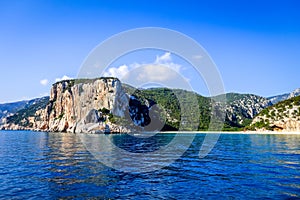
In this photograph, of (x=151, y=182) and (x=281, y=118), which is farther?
(x=281, y=118)

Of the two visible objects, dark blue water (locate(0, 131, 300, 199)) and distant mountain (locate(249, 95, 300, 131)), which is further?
distant mountain (locate(249, 95, 300, 131))

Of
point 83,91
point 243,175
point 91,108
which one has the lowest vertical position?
point 243,175

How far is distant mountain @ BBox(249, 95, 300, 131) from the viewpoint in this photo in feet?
475

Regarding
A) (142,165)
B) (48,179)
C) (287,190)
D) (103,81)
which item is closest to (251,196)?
(287,190)

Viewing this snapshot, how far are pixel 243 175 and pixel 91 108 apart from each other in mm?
161006

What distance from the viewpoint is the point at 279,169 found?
27109 mm

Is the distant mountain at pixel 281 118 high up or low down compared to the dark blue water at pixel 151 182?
up

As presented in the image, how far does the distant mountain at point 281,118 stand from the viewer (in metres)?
145

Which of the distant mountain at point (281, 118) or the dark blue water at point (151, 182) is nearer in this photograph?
the dark blue water at point (151, 182)

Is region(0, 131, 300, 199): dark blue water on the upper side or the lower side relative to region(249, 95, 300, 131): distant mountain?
lower

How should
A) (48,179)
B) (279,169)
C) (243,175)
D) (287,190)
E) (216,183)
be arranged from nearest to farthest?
(287,190) < (216,183) < (48,179) < (243,175) < (279,169)

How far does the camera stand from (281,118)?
152 metres

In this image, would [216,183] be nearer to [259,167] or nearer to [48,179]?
[259,167]

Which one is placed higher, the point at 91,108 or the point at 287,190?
the point at 91,108
